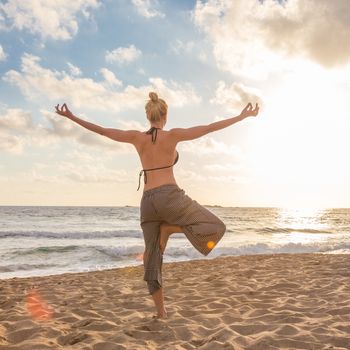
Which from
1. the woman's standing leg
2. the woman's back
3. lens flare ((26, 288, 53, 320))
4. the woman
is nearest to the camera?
the woman

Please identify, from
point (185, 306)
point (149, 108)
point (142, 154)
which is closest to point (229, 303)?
point (185, 306)

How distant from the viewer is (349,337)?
12.1 ft

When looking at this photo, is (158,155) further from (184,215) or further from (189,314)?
(189,314)

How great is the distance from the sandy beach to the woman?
704 millimetres

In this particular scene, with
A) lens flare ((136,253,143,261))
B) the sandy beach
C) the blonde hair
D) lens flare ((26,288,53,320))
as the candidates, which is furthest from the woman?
lens flare ((136,253,143,261))

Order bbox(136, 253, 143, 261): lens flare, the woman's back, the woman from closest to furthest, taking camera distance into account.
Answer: the woman, the woman's back, bbox(136, 253, 143, 261): lens flare

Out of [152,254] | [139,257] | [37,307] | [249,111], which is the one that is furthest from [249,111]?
[139,257]

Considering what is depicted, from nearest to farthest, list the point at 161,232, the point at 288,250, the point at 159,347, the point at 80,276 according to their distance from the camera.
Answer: the point at 159,347
the point at 161,232
the point at 80,276
the point at 288,250

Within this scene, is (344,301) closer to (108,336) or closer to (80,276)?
(108,336)

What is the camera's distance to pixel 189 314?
491 centimetres

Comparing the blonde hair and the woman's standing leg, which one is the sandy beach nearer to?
the woman's standing leg

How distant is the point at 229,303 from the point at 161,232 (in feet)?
6.74

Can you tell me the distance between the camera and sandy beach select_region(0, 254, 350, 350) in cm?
374

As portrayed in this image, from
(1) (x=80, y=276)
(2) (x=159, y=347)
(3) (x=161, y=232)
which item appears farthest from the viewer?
(1) (x=80, y=276)
